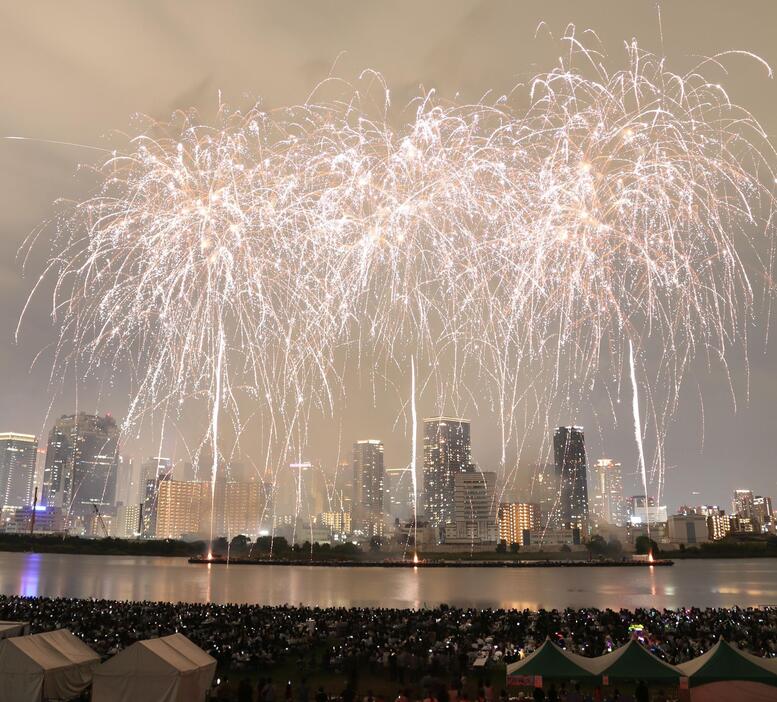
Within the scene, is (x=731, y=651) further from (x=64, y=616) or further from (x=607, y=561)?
(x=607, y=561)

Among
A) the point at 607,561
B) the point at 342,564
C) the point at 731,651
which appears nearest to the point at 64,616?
the point at 731,651

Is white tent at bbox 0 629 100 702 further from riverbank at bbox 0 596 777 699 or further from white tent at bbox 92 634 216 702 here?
riverbank at bbox 0 596 777 699

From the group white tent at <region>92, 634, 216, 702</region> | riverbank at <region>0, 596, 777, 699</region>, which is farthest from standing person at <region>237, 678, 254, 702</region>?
riverbank at <region>0, 596, 777, 699</region>

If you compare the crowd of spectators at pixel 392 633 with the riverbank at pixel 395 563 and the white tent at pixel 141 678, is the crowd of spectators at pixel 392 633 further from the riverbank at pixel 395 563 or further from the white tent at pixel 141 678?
the riverbank at pixel 395 563

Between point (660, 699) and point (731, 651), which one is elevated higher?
point (731, 651)

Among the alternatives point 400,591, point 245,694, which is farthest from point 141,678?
point 400,591

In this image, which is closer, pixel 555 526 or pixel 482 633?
pixel 482 633
